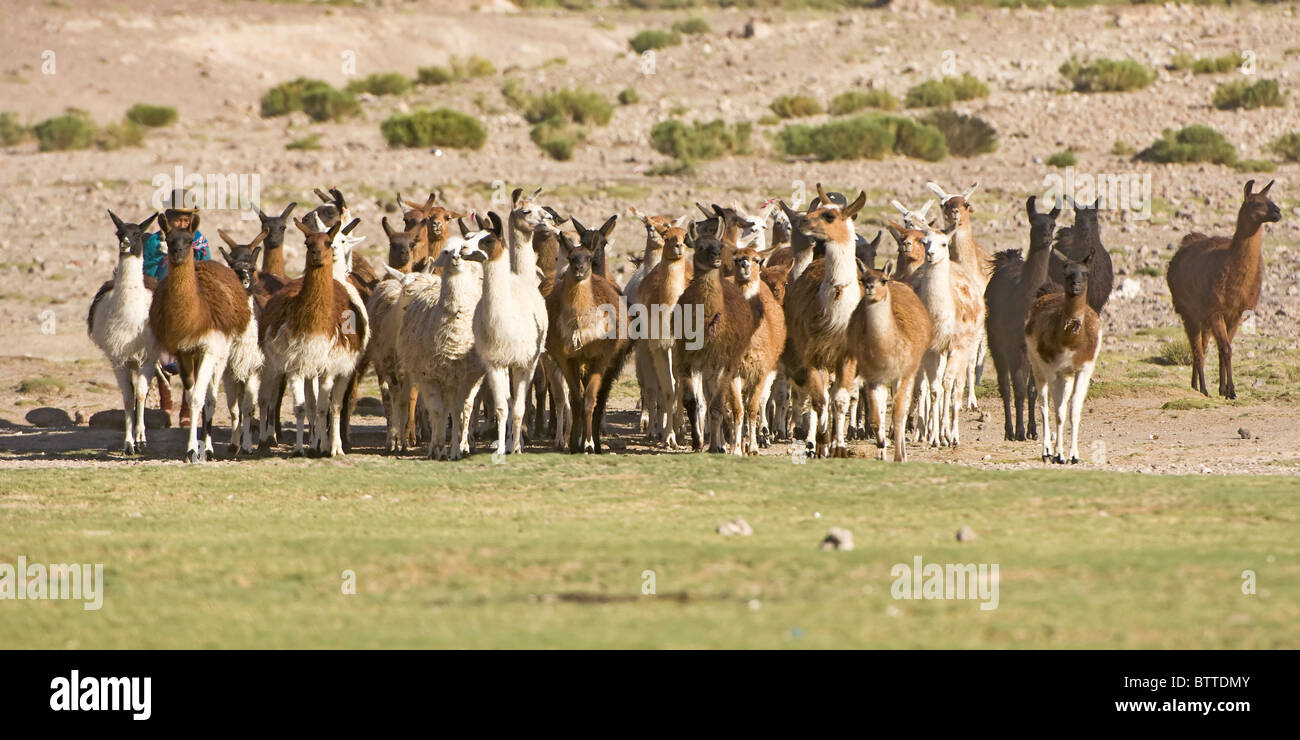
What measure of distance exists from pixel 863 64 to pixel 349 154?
16238 mm

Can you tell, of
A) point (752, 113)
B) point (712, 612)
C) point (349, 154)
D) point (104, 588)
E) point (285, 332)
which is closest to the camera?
point (712, 612)

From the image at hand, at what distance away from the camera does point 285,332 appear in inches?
555

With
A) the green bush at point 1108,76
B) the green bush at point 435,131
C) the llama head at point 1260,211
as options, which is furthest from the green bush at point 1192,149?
the llama head at point 1260,211

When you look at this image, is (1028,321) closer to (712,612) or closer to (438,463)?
(438,463)

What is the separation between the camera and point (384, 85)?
50.2 meters

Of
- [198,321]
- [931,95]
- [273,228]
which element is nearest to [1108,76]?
[931,95]

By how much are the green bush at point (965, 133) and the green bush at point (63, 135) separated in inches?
768

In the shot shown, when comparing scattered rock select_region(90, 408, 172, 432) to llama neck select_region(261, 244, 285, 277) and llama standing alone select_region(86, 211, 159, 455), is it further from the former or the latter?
llama standing alone select_region(86, 211, 159, 455)

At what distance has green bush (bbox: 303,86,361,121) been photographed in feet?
146

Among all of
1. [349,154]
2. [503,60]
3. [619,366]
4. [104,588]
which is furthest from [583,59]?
[104,588]

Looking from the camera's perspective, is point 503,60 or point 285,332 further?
point 503,60

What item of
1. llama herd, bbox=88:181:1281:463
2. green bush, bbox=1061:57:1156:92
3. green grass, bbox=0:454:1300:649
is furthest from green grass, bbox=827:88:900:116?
green grass, bbox=0:454:1300:649

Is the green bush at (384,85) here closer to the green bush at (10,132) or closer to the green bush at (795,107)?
the green bush at (10,132)
